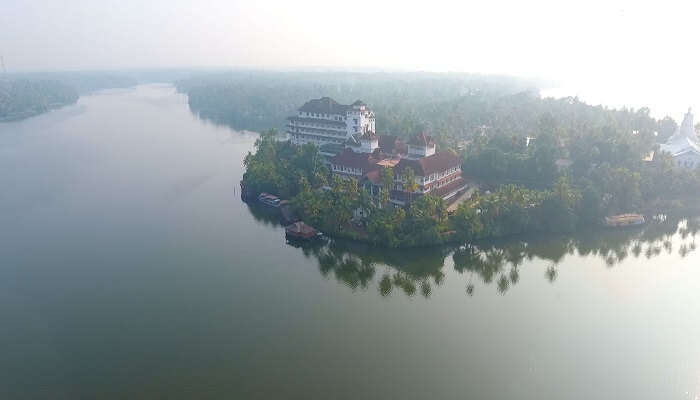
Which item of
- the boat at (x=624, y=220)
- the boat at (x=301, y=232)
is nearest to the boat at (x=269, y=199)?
the boat at (x=301, y=232)

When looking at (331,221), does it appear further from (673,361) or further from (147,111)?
(147,111)

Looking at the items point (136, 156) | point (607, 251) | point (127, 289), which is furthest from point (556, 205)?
point (136, 156)

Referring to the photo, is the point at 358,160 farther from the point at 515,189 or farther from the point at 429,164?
the point at 515,189

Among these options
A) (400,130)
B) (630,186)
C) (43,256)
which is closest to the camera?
(43,256)

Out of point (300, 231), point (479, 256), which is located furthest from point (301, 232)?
point (479, 256)

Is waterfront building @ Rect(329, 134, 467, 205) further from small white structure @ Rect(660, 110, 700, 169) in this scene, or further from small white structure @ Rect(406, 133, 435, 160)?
small white structure @ Rect(660, 110, 700, 169)
